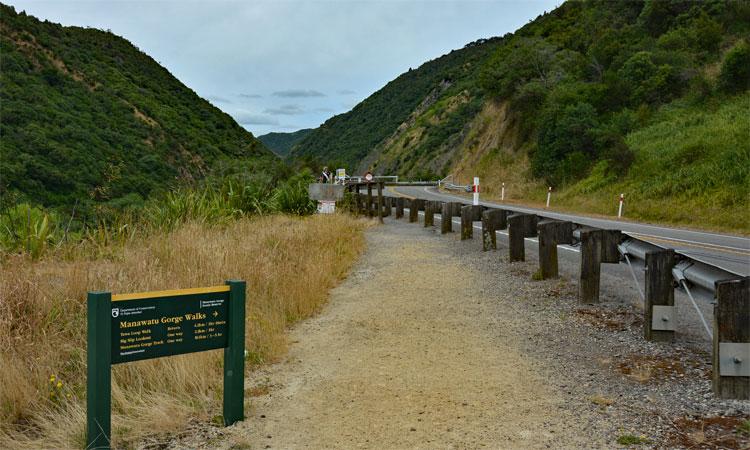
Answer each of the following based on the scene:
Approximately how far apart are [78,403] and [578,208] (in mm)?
23279

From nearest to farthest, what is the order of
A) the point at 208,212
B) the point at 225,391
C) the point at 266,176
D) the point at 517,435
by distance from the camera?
the point at 517,435, the point at 225,391, the point at 208,212, the point at 266,176

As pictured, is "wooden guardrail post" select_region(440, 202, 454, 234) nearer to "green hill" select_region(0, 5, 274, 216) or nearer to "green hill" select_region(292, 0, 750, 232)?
"green hill" select_region(0, 5, 274, 216)

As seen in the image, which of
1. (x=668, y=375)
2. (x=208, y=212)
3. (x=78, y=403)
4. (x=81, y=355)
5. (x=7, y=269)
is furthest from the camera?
(x=208, y=212)

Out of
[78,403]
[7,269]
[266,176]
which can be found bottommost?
[78,403]

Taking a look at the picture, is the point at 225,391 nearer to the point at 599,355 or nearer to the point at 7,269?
the point at 599,355

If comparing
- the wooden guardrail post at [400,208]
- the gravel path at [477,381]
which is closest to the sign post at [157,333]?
the gravel path at [477,381]

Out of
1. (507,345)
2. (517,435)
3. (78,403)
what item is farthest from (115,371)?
(507,345)

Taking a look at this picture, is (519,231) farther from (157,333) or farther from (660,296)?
(157,333)

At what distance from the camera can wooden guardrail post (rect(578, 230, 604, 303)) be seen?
6395mm

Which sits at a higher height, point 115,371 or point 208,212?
point 208,212

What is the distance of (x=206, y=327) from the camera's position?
3.61 metres

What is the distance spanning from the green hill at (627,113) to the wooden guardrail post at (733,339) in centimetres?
1360

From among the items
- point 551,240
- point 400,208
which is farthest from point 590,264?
point 400,208

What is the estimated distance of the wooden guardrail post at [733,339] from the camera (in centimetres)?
386
